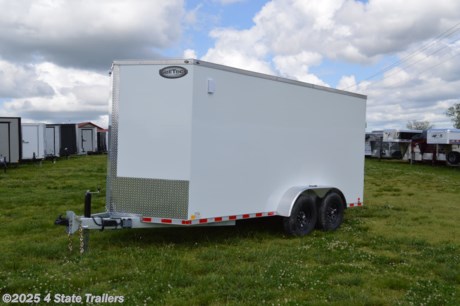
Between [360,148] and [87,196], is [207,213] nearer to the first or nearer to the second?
[87,196]

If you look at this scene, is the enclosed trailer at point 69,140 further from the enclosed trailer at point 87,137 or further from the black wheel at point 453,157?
the black wheel at point 453,157

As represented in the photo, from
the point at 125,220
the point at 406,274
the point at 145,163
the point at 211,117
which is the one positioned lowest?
the point at 406,274

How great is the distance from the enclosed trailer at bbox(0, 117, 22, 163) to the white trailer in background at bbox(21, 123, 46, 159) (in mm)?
3287

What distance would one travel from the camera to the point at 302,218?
28.9 feet

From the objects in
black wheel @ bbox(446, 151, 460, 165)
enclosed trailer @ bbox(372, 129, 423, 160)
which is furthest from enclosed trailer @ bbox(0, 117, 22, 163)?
enclosed trailer @ bbox(372, 129, 423, 160)

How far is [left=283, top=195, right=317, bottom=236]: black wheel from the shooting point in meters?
8.46

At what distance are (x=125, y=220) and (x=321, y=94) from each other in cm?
464

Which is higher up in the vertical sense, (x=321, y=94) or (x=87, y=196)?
(x=321, y=94)

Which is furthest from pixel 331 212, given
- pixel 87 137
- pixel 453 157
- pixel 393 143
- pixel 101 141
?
pixel 101 141

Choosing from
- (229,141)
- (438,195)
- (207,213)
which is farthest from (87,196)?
(438,195)

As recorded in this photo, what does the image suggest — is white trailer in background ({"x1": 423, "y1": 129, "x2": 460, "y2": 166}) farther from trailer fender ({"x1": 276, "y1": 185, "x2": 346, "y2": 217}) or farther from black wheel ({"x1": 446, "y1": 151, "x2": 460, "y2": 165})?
trailer fender ({"x1": 276, "y1": 185, "x2": 346, "y2": 217})

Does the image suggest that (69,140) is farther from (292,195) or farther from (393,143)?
(292,195)

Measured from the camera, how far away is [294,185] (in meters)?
8.92

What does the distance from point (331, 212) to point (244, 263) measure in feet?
11.5
